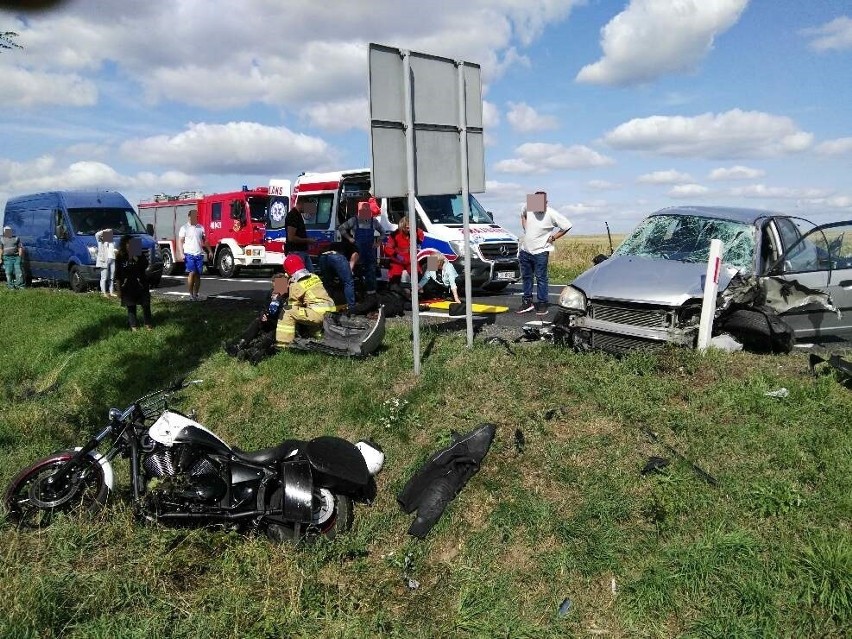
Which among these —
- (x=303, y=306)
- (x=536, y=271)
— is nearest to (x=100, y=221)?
A: (x=303, y=306)

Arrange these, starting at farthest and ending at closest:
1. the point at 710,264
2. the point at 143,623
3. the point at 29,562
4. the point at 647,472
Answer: the point at 710,264 → the point at 647,472 → the point at 29,562 → the point at 143,623

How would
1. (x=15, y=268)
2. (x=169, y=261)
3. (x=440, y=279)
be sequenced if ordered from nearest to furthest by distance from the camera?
(x=440, y=279) → (x=15, y=268) → (x=169, y=261)

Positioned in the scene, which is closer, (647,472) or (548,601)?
(548,601)

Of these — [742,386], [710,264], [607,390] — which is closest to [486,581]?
[607,390]

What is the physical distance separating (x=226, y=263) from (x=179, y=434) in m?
18.5

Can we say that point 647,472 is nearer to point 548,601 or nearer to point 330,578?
point 548,601

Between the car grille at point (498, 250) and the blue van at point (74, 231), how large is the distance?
9140mm

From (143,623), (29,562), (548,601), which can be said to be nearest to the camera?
(143,623)

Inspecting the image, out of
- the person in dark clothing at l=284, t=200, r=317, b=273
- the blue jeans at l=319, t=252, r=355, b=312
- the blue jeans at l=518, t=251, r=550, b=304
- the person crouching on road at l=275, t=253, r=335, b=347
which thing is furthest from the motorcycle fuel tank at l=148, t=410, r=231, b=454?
the blue jeans at l=518, t=251, r=550, b=304

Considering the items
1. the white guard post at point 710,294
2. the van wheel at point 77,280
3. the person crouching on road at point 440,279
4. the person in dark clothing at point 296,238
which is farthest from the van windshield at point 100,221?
the white guard post at point 710,294

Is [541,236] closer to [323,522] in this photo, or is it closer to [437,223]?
[437,223]

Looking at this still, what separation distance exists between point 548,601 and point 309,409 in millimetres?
3650

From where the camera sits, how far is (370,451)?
5.71m

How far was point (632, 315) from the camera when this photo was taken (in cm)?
686
